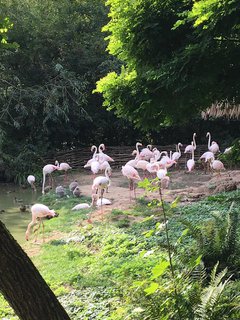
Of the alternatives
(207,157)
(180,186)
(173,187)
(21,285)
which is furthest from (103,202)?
(21,285)

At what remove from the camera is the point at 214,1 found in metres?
3.57

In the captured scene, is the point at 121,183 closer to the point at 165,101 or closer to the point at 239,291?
the point at 165,101

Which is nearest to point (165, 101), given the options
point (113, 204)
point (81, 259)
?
point (81, 259)

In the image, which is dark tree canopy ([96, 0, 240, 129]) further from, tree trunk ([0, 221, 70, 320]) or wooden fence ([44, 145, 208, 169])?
wooden fence ([44, 145, 208, 169])

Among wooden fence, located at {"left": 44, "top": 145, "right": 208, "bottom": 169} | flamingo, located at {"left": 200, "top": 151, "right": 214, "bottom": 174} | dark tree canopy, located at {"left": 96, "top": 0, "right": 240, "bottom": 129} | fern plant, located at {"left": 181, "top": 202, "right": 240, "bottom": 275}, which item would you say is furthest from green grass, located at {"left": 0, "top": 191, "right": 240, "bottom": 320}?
wooden fence, located at {"left": 44, "top": 145, "right": 208, "bottom": 169}

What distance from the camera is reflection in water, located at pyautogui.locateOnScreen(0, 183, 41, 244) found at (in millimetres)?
9516

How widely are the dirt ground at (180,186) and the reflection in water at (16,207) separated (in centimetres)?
144

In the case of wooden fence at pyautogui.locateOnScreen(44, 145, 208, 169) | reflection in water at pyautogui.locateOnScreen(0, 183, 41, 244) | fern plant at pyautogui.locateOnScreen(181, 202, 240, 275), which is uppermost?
wooden fence at pyautogui.locateOnScreen(44, 145, 208, 169)

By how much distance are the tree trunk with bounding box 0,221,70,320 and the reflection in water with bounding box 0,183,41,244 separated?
20.7 feet

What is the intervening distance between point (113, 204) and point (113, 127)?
32.3 ft

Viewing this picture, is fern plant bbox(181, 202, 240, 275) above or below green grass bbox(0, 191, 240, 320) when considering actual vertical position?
above

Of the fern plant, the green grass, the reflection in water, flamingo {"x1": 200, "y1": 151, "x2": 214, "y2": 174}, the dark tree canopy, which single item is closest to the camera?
the green grass

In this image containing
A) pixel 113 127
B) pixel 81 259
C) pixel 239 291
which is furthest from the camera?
pixel 113 127

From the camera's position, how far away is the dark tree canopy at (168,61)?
434 centimetres
